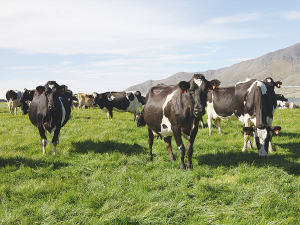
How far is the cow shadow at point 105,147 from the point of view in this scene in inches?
325

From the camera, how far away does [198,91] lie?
5852 millimetres

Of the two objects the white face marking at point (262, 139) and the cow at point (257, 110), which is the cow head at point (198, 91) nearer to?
the cow at point (257, 110)

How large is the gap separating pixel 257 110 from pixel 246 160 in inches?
66.7

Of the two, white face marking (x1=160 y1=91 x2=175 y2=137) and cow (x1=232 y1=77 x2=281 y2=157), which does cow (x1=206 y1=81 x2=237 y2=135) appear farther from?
white face marking (x1=160 y1=91 x2=175 y2=137)

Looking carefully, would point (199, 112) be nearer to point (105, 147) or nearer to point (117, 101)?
point (105, 147)

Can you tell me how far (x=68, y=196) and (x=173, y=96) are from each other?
3.96 meters

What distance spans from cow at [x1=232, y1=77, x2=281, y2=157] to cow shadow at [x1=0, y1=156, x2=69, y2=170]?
5.87 metres

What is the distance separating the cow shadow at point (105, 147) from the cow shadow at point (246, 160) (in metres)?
2.51

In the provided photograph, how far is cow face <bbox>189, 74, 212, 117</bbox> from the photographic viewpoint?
18.8 ft

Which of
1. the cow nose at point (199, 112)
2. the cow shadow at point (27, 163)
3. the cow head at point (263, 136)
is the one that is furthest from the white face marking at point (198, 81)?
the cow shadow at point (27, 163)

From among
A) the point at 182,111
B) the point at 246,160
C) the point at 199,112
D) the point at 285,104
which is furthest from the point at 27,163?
the point at 285,104

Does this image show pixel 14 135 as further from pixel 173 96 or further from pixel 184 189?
pixel 184 189

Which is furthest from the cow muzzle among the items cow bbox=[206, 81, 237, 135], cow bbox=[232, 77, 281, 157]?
cow bbox=[206, 81, 237, 135]

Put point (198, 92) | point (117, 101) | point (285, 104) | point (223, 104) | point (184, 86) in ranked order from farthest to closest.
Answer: point (285, 104)
point (117, 101)
point (223, 104)
point (184, 86)
point (198, 92)
